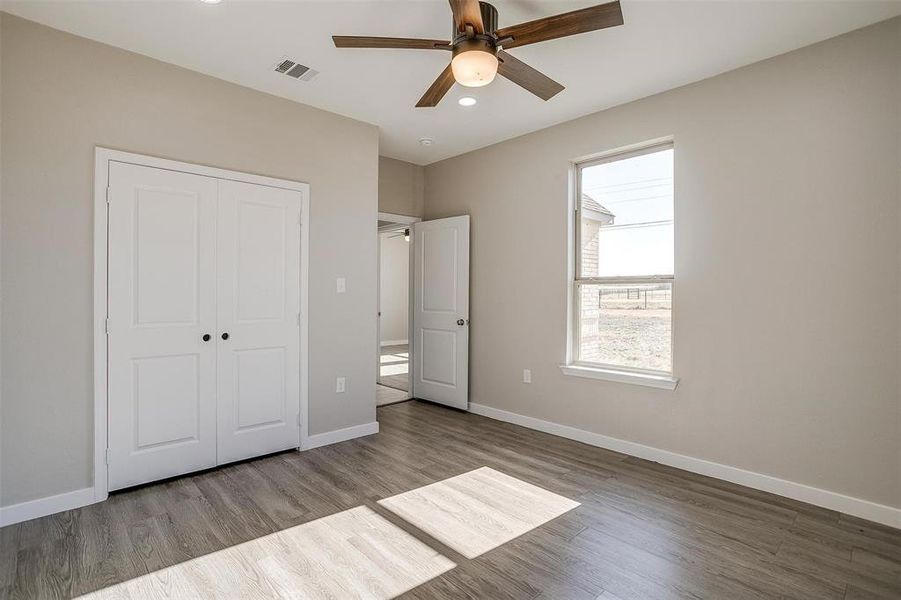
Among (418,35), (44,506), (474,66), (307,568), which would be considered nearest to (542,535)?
(307,568)

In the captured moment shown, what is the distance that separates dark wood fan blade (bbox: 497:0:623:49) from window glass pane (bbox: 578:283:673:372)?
6.86 feet

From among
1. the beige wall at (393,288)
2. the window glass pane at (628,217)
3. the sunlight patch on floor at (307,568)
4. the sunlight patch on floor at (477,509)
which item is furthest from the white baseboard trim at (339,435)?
the beige wall at (393,288)

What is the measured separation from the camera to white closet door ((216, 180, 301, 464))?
10.9 feet

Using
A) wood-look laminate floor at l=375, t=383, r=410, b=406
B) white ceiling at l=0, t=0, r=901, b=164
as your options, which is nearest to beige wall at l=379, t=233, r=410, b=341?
wood-look laminate floor at l=375, t=383, r=410, b=406

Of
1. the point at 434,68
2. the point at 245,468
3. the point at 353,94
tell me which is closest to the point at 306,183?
the point at 353,94

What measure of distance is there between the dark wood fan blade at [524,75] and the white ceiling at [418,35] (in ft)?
1.06

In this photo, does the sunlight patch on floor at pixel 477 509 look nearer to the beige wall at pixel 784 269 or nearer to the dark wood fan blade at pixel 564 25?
the beige wall at pixel 784 269

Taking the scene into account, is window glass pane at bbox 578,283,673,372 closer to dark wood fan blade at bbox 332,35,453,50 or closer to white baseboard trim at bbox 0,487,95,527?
dark wood fan blade at bbox 332,35,453,50

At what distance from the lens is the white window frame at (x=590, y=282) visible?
3.50m

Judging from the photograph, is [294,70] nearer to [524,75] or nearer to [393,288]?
[524,75]

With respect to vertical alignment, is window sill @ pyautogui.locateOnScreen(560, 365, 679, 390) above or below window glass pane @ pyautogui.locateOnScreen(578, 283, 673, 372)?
below

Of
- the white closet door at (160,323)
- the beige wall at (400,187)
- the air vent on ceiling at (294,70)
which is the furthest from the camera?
the beige wall at (400,187)

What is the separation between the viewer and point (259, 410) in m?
3.49

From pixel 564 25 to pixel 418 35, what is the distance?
1.01 m
